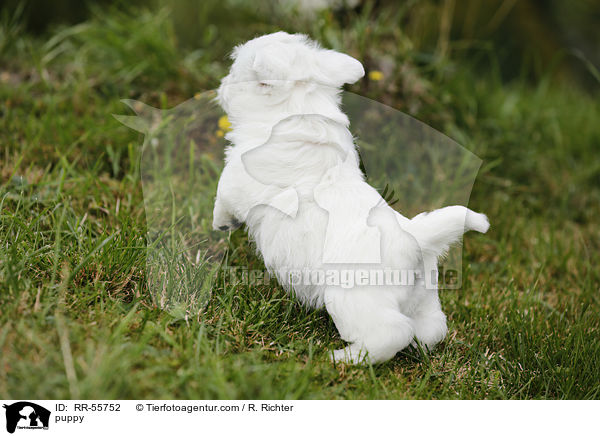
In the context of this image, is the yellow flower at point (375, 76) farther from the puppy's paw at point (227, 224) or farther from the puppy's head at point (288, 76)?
the puppy's paw at point (227, 224)

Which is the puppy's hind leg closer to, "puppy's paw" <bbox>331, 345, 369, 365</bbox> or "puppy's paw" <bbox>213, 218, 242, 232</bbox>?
"puppy's paw" <bbox>331, 345, 369, 365</bbox>

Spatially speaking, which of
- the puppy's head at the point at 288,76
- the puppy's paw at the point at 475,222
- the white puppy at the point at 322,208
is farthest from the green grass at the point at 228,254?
the puppy's head at the point at 288,76

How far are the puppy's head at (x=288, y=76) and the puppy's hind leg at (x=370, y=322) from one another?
740 millimetres

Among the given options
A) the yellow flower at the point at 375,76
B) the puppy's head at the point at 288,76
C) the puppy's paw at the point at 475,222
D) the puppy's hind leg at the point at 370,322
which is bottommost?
the puppy's hind leg at the point at 370,322

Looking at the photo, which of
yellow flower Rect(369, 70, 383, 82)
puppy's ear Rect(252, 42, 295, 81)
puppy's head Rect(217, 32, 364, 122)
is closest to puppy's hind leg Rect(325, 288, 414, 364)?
puppy's head Rect(217, 32, 364, 122)

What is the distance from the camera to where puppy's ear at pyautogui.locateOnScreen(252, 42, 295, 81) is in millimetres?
1920

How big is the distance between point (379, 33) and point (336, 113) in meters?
2.59

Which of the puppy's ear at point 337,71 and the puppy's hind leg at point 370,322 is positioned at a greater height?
the puppy's ear at point 337,71

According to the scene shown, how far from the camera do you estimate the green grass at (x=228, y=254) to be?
5.84 ft

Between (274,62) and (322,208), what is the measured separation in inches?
23.6

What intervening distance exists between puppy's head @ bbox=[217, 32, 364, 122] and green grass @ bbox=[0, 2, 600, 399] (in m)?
0.79
